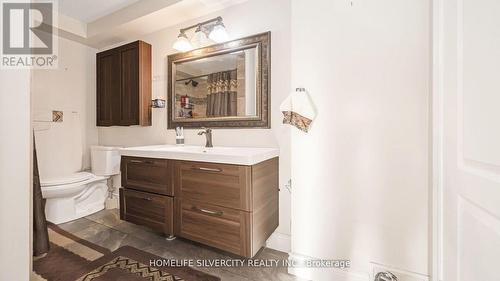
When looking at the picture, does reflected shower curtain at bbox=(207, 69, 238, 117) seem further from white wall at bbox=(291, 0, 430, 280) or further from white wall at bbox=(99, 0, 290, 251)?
white wall at bbox=(291, 0, 430, 280)

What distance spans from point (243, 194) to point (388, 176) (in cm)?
87

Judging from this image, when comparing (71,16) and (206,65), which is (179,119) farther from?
(71,16)

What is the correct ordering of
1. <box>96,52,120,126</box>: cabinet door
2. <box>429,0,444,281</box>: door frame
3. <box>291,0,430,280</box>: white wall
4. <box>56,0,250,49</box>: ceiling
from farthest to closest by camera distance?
<box>96,52,120,126</box>: cabinet door
<box>56,0,250,49</box>: ceiling
<box>291,0,430,280</box>: white wall
<box>429,0,444,281</box>: door frame

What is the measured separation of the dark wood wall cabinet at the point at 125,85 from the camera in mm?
2355

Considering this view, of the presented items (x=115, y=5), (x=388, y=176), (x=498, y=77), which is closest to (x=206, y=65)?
(x=115, y=5)

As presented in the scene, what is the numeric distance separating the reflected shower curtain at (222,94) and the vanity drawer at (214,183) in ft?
2.16

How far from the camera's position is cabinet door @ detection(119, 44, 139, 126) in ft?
7.77

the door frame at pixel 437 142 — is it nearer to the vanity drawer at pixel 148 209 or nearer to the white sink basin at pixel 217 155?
the white sink basin at pixel 217 155

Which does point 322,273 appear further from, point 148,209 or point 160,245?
point 148,209

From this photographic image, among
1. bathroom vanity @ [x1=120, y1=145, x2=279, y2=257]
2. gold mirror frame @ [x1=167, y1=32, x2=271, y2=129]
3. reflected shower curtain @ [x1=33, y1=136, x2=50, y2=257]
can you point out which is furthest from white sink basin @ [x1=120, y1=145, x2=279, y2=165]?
reflected shower curtain @ [x1=33, y1=136, x2=50, y2=257]

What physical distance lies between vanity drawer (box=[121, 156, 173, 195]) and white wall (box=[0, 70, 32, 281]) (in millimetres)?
1017

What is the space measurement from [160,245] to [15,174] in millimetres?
1426

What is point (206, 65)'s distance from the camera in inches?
80.9

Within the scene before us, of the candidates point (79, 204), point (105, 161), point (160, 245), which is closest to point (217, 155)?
point (160, 245)
